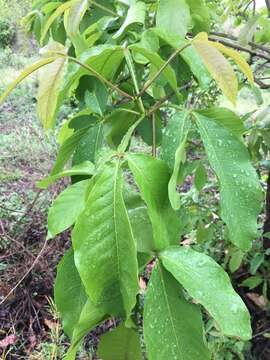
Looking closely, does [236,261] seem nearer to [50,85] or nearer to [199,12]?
[199,12]

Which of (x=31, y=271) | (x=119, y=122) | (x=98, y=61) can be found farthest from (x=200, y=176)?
(x=31, y=271)

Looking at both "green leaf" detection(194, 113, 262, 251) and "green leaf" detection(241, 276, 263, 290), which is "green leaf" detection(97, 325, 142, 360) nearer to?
"green leaf" detection(194, 113, 262, 251)

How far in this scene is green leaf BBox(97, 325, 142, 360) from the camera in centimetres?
45

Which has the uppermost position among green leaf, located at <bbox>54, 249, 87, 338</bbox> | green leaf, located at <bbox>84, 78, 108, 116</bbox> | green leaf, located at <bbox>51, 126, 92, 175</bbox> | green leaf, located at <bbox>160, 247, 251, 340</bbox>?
green leaf, located at <bbox>84, 78, 108, 116</bbox>

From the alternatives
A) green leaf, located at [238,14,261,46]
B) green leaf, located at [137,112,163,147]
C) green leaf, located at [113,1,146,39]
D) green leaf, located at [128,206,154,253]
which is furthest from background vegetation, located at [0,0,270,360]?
green leaf, located at [128,206,154,253]

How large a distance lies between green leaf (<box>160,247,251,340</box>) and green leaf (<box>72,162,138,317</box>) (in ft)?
0.15

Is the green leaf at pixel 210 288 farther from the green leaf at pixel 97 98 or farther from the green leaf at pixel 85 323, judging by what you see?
the green leaf at pixel 97 98

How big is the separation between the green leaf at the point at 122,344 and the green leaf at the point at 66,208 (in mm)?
129

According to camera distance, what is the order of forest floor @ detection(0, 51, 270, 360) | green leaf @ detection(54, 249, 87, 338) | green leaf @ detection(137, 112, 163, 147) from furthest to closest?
1. forest floor @ detection(0, 51, 270, 360)
2. green leaf @ detection(137, 112, 163, 147)
3. green leaf @ detection(54, 249, 87, 338)

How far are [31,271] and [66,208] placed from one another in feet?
5.46

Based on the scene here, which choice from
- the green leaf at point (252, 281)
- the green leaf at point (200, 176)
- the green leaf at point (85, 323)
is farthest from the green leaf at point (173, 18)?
the green leaf at point (252, 281)

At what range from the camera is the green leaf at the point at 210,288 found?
0.34 metres

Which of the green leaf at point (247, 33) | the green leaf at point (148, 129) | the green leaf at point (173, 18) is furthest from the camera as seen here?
the green leaf at point (247, 33)

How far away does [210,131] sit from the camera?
476 mm
